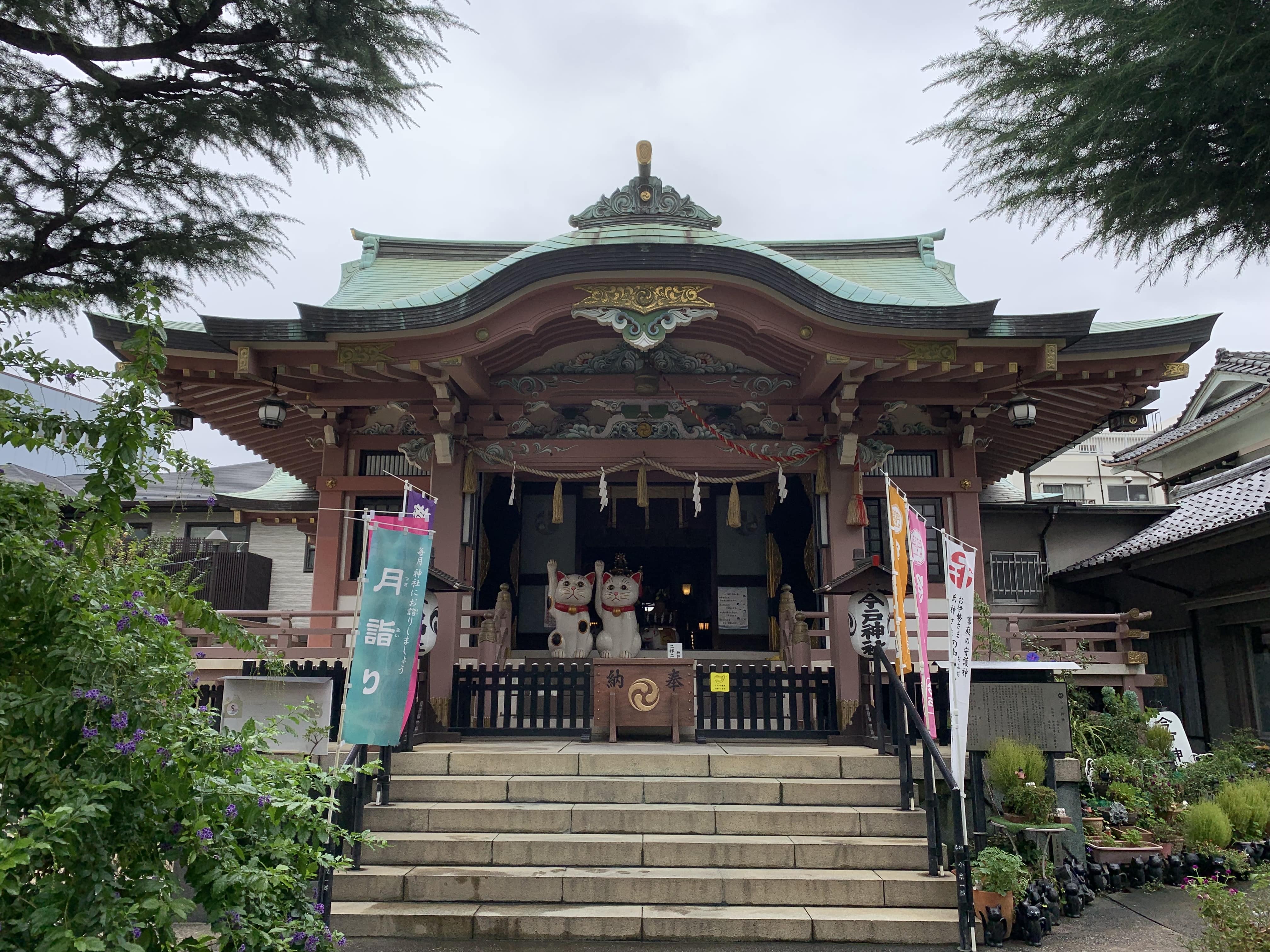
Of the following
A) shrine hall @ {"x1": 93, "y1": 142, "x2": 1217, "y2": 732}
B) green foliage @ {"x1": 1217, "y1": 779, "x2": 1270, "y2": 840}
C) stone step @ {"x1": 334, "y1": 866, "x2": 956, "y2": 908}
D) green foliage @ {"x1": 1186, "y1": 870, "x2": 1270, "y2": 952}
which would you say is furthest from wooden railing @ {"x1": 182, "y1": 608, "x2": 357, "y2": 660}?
green foliage @ {"x1": 1217, "y1": 779, "x2": 1270, "y2": 840}

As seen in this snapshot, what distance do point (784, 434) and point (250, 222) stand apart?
7448mm

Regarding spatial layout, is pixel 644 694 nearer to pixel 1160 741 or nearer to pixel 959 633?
pixel 959 633

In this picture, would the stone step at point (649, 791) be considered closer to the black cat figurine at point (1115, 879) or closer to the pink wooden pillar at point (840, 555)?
the black cat figurine at point (1115, 879)

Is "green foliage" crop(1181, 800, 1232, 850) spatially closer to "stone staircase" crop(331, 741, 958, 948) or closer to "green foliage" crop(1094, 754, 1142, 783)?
"green foliage" crop(1094, 754, 1142, 783)

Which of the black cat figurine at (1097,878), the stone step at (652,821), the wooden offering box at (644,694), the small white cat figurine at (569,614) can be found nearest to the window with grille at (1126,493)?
the small white cat figurine at (569,614)

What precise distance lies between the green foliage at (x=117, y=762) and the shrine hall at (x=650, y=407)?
575 cm

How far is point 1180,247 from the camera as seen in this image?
5219 mm

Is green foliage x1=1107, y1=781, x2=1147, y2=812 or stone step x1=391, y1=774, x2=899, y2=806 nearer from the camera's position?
stone step x1=391, y1=774, x2=899, y2=806

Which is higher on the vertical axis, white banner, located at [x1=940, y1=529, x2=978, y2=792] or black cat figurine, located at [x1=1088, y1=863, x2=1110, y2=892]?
white banner, located at [x1=940, y1=529, x2=978, y2=792]

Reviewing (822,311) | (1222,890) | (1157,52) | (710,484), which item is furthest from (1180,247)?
(710,484)

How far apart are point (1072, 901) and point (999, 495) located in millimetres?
12433

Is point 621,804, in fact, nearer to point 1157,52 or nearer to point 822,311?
→ point 822,311

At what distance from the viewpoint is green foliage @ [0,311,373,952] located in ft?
11.4

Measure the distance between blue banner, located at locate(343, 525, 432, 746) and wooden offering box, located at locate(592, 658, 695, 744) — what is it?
2.69m
